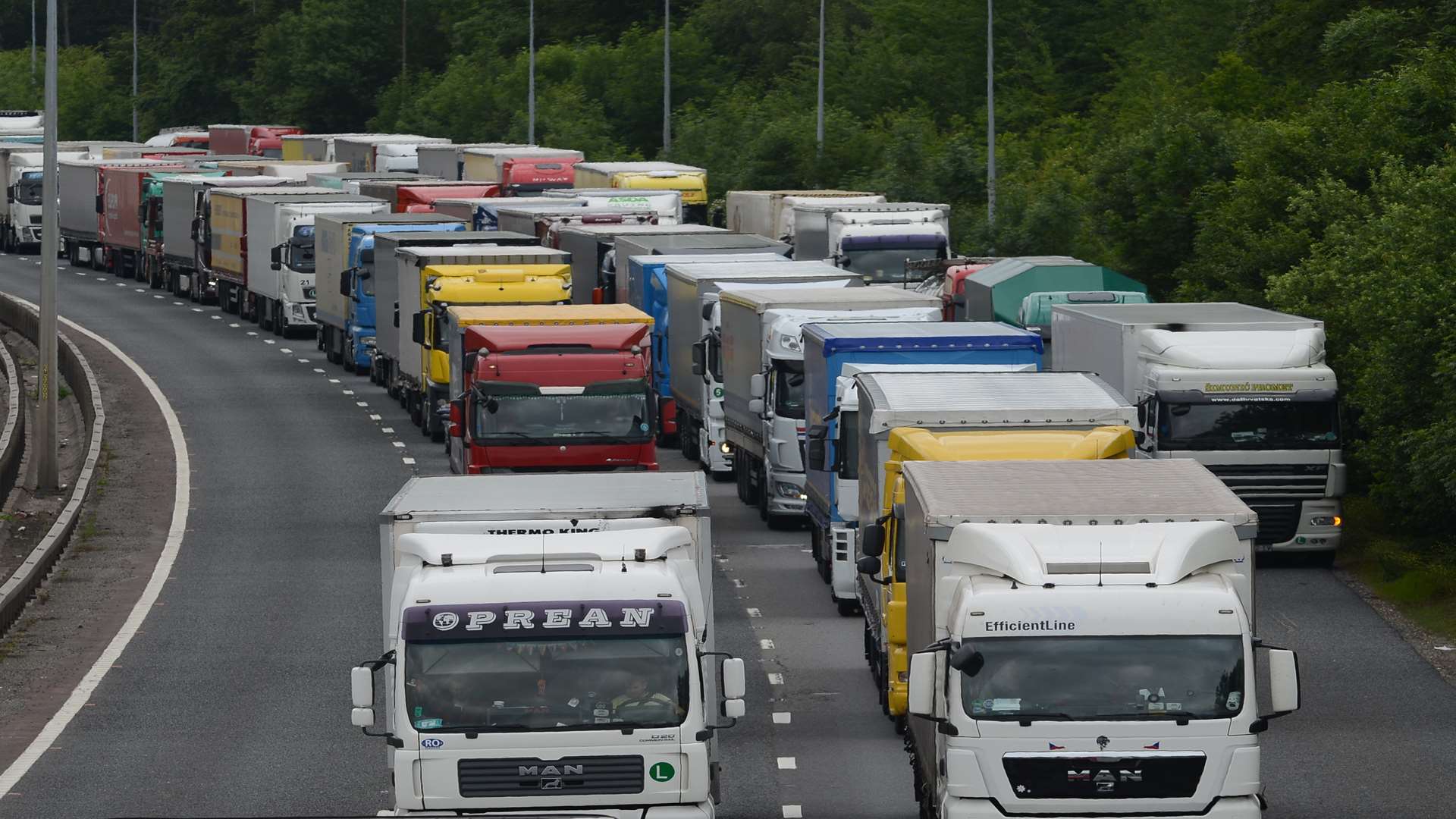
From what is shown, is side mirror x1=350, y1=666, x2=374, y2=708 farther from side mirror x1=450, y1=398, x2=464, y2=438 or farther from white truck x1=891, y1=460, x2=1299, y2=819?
side mirror x1=450, y1=398, x2=464, y2=438

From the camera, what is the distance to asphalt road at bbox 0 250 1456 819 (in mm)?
18047

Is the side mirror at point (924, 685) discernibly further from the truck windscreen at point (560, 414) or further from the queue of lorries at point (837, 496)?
the truck windscreen at point (560, 414)

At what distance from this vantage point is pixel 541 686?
1410 cm

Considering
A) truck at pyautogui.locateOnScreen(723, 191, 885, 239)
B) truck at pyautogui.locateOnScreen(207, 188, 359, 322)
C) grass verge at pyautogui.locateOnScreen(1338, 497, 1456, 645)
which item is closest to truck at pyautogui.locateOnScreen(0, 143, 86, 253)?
truck at pyautogui.locateOnScreen(207, 188, 359, 322)

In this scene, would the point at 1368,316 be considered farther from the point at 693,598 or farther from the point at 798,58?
the point at 798,58

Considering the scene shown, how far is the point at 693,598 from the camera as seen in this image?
1491cm

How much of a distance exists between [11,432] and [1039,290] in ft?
58.0

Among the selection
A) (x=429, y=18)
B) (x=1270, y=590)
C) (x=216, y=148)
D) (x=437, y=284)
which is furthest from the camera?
(x=429, y=18)

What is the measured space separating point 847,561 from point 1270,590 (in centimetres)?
560

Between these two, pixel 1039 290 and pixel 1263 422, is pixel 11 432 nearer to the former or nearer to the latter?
pixel 1039 290

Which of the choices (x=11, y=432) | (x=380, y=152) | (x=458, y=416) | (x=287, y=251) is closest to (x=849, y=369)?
(x=458, y=416)

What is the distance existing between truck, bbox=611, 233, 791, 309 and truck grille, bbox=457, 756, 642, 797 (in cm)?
2623

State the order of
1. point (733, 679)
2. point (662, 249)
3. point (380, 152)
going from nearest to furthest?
point (733, 679) → point (662, 249) → point (380, 152)

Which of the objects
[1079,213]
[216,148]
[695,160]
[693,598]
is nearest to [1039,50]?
[695,160]
